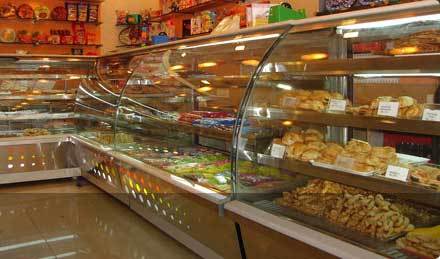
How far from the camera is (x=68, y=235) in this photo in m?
3.44

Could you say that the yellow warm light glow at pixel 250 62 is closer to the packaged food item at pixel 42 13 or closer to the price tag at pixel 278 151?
the price tag at pixel 278 151

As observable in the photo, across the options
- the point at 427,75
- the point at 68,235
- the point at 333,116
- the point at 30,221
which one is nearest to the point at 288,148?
the point at 333,116

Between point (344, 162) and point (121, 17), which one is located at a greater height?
point (121, 17)

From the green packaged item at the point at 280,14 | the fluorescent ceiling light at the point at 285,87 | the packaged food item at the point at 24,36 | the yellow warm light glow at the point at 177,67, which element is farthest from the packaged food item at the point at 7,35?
the fluorescent ceiling light at the point at 285,87

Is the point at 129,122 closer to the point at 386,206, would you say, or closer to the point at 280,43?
the point at 280,43

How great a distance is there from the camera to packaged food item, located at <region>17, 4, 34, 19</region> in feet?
22.3

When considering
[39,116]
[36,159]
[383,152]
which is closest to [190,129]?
[383,152]

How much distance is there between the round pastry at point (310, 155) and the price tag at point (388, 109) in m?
0.40

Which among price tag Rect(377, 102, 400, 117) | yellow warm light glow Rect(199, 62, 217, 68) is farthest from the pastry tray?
yellow warm light glow Rect(199, 62, 217, 68)

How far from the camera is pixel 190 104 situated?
3715 mm

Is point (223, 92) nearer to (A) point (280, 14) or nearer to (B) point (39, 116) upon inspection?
A: (A) point (280, 14)

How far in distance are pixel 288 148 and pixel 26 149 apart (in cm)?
337

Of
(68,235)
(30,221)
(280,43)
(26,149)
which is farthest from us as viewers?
(26,149)

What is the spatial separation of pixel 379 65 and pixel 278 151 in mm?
751
